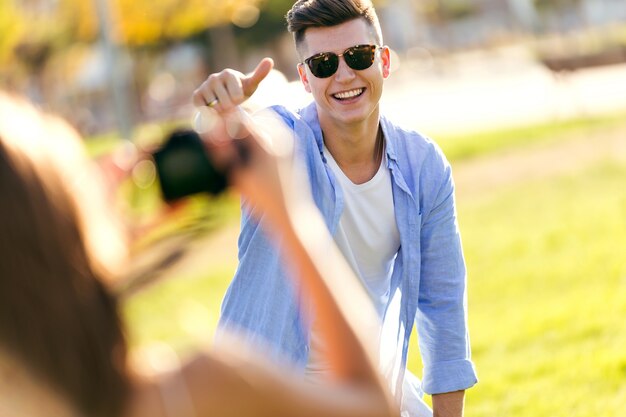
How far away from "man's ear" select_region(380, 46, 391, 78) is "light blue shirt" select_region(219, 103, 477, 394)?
0.38 metres

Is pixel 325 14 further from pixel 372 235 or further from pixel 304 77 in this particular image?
pixel 372 235

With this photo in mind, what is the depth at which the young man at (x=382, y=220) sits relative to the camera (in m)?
3.75

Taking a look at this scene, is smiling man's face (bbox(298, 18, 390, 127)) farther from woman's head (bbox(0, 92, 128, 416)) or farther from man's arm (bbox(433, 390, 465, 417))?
woman's head (bbox(0, 92, 128, 416))

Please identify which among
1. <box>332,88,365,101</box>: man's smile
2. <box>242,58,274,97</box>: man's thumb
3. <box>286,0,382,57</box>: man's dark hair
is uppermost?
<box>286,0,382,57</box>: man's dark hair

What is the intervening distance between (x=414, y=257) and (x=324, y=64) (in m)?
0.78

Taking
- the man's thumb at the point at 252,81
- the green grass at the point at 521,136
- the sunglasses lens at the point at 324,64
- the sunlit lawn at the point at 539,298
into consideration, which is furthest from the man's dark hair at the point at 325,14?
the green grass at the point at 521,136

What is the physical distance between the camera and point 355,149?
393cm

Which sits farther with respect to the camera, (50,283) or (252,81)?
(252,81)

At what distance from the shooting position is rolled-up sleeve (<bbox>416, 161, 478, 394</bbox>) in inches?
152

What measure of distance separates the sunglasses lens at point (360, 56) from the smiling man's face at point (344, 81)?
0.01 metres

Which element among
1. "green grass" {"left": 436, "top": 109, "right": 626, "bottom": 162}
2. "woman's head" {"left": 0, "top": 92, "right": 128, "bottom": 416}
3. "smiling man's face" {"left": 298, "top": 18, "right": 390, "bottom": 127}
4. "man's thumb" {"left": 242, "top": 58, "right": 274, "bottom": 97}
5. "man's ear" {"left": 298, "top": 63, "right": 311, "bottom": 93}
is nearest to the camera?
"woman's head" {"left": 0, "top": 92, "right": 128, "bottom": 416}

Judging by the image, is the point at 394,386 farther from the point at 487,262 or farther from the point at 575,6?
the point at 575,6

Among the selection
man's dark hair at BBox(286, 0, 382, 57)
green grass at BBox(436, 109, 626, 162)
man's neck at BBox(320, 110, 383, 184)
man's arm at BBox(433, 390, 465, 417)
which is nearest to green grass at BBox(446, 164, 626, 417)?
man's arm at BBox(433, 390, 465, 417)

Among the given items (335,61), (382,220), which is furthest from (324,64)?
(382,220)
